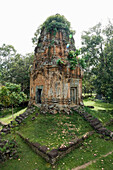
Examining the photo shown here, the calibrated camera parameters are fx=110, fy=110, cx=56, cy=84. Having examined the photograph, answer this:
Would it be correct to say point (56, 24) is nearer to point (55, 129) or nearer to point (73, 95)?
point (73, 95)

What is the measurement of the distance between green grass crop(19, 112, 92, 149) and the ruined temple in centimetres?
149

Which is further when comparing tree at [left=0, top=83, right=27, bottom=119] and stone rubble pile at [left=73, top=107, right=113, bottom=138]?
tree at [left=0, top=83, right=27, bottom=119]

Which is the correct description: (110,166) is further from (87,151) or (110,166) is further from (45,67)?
(45,67)

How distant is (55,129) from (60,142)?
1463 mm

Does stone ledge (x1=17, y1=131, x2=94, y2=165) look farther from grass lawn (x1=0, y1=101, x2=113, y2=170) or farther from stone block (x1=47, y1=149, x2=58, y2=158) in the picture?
grass lawn (x1=0, y1=101, x2=113, y2=170)

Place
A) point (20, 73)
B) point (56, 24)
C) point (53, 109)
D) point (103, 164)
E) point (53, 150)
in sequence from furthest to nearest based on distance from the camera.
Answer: point (20, 73)
point (56, 24)
point (53, 109)
point (53, 150)
point (103, 164)

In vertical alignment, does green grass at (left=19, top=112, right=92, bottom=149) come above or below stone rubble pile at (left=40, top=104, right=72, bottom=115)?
below

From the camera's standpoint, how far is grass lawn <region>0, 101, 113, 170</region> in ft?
17.8

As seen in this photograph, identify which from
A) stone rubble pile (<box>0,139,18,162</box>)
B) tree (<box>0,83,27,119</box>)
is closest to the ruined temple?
tree (<box>0,83,27,119</box>)

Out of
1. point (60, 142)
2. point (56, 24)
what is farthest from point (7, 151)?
point (56, 24)

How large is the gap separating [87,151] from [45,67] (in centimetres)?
757

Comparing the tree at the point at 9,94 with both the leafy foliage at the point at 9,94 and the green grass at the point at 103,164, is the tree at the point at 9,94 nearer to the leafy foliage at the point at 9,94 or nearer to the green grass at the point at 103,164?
the leafy foliage at the point at 9,94

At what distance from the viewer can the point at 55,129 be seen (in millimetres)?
8008

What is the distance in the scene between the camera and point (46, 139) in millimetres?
6965
